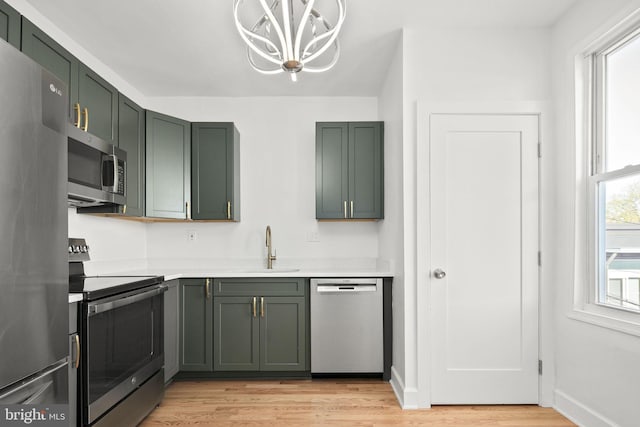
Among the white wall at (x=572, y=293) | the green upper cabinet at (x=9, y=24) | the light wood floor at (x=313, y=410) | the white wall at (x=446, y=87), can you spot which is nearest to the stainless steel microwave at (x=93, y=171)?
the green upper cabinet at (x=9, y=24)

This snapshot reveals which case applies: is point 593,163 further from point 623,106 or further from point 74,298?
point 74,298

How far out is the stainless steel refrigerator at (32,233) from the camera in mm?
1215

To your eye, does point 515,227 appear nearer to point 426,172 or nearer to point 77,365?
point 426,172

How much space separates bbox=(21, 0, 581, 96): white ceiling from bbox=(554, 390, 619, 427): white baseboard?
239 centimetres

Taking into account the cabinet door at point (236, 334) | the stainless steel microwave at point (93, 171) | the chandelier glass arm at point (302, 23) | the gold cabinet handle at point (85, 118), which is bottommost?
the cabinet door at point (236, 334)

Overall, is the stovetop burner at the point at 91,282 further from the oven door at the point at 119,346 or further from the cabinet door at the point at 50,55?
the cabinet door at the point at 50,55

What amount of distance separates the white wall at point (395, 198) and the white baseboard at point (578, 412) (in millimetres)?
988

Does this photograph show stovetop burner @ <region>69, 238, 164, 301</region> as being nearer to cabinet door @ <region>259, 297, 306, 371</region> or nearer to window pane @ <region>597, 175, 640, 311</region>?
cabinet door @ <region>259, 297, 306, 371</region>

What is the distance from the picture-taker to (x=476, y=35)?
9.66 ft

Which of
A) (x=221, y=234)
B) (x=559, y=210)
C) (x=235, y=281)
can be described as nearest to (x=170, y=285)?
(x=235, y=281)

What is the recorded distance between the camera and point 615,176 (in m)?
2.40

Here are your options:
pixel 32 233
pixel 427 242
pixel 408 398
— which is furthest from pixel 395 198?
pixel 32 233

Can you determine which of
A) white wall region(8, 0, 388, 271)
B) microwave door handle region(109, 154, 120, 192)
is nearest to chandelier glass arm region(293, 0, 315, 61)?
microwave door handle region(109, 154, 120, 192)

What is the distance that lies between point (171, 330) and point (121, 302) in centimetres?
113
